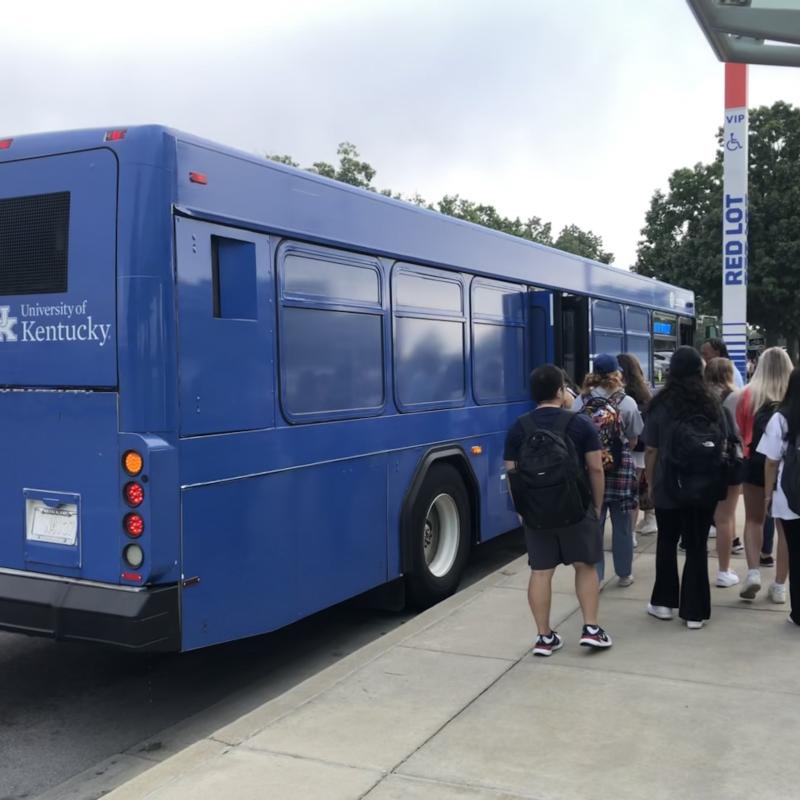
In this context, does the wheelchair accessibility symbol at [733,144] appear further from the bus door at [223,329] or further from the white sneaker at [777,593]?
the bus door at [223,329]

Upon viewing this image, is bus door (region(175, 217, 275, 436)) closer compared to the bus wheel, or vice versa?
bus door (region(175, 217, 275, 436))

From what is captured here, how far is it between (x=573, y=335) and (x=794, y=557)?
13.3ft

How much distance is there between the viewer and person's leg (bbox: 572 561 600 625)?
493 centimetres

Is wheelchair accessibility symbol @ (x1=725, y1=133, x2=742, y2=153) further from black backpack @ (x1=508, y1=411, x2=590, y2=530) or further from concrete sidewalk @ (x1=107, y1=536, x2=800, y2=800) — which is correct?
black backpack @ (x1=508, y1=411, x2=590, y2=530)

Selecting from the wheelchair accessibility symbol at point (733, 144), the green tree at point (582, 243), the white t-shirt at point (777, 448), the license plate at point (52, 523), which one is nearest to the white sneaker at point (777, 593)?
the white t-shirt at point (777, 448)

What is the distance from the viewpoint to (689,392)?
5352 mm

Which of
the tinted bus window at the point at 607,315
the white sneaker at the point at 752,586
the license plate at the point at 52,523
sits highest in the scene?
the tinted bus window at the point at 607,315

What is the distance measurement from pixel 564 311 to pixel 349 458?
4.11 meters

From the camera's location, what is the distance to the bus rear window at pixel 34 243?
4465 mm

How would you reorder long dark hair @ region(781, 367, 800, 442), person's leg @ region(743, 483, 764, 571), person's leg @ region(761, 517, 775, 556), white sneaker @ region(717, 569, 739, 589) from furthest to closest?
person's leg @ region(761, 517, 775, 556), white sneaker @ region(717, 569, 739, 589), person's leg @ region(743, 483, 764, 571), long dark hair @ region(781, 367, 800, 442)

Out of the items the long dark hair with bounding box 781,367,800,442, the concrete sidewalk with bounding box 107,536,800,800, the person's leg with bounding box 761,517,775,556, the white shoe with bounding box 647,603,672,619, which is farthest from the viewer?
the person's leg with bounding box 761,517,775,556

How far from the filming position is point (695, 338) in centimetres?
1437

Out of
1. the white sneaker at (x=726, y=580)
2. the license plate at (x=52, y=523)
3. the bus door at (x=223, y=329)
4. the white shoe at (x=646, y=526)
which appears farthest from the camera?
the white shoe at (x=646, y=526)

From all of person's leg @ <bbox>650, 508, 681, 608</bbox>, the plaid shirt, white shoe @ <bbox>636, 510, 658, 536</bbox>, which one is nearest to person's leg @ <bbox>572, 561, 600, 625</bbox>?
person's leg @ <bbox>650, 508, 681, 608</bbox>
